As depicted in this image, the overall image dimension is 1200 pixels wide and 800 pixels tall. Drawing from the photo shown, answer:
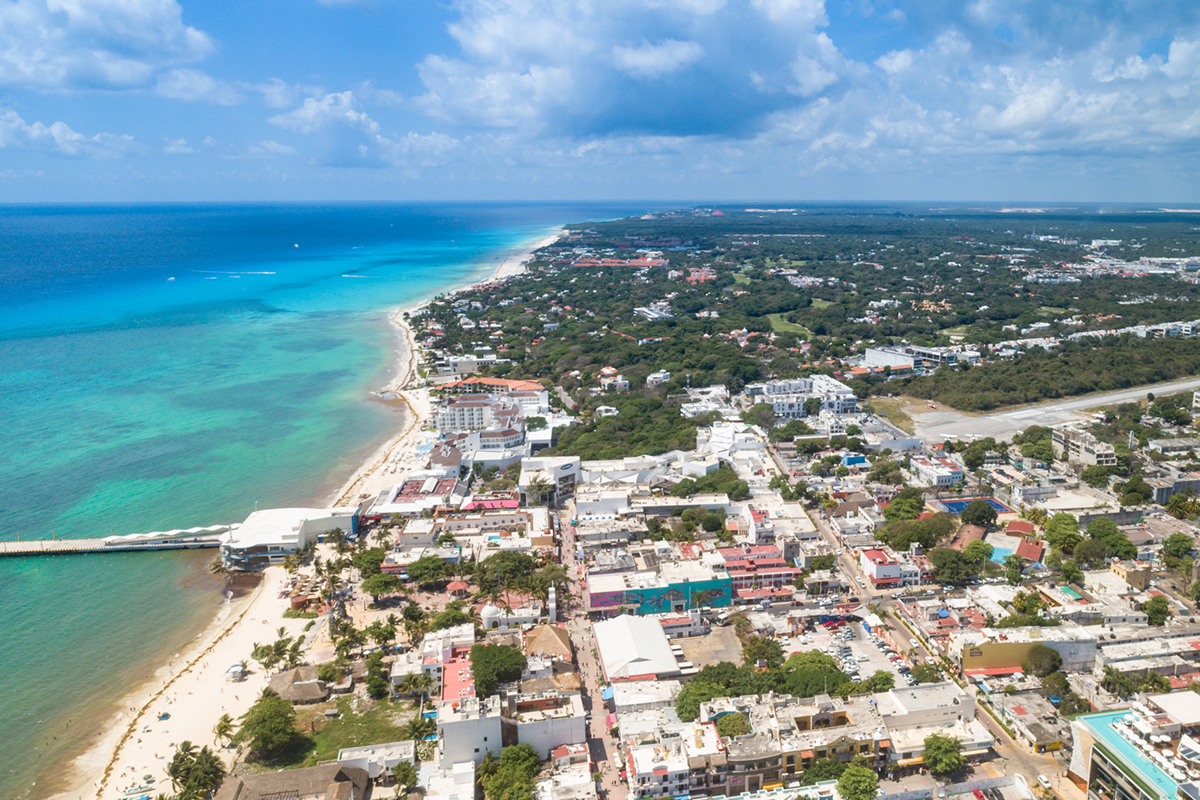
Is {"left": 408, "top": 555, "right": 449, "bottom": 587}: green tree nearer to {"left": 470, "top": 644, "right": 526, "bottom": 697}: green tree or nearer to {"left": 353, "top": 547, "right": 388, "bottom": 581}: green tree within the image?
{"left": 353, "top": 547, "right": 388, "bottom": 581}: green tree

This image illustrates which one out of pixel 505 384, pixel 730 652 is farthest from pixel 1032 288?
pixel 730 652

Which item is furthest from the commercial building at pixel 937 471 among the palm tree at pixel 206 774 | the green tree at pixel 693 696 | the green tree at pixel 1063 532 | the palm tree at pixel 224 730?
the palm tree at pixel 206 774

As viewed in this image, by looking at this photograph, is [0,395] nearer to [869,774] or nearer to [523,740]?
[523,740]

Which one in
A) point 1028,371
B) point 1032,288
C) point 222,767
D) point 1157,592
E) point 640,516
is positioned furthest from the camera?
point 1032,288

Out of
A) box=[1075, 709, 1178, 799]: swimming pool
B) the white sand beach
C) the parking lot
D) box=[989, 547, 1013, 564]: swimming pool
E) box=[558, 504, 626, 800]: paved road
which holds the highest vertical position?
box=[1075, 709, 1178, 799]: swimming pool

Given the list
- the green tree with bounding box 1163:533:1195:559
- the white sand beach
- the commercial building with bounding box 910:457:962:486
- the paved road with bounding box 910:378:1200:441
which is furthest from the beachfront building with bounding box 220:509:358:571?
the paved road with bounding box 910:378:1200:441

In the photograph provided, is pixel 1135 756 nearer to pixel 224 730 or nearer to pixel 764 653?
pixel 764 653

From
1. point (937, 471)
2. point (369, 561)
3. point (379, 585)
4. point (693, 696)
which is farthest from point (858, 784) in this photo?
point (937, 471)
